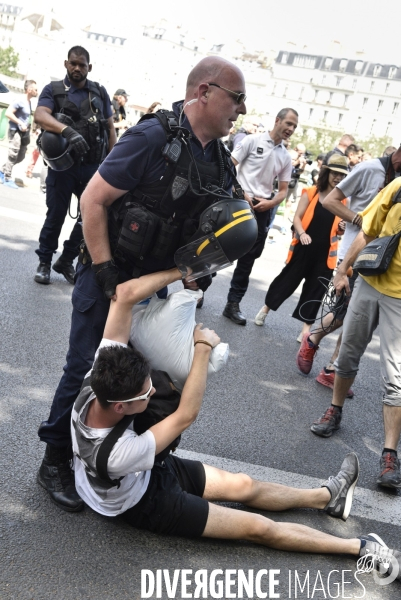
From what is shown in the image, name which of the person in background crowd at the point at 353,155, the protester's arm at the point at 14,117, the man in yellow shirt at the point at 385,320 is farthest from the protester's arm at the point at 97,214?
the protester's arm at the point at 14,117

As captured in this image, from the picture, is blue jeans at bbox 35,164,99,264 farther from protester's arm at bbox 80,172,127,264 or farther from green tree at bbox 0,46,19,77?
green tree at bbox 0,46,19,77

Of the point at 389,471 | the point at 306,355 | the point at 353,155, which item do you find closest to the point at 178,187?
the point at 389,471

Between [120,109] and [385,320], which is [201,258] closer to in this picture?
[385,320]

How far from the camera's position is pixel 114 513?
9.43 ft

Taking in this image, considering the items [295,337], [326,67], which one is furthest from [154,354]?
[326,67]

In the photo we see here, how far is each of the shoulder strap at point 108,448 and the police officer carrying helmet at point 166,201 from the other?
1.53 ft

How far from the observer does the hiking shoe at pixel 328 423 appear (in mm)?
4527

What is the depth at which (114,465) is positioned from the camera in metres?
2.62

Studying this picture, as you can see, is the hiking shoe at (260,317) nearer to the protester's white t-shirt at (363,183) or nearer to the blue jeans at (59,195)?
the protester's white t-shirt at (363,183)

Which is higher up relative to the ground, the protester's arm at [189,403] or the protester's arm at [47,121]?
the protester's arm at [47,121]

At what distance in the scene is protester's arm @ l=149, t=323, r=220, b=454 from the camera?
2.76 meters

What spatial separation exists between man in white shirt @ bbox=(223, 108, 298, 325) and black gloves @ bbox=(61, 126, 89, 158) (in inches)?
64.4

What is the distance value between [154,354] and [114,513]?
2.29 feet

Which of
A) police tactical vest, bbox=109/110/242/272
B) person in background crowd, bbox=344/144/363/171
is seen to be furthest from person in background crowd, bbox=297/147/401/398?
person in background crowd, bbox=344/144/363/171
